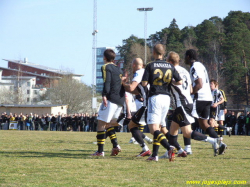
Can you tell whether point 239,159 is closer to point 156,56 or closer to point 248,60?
point 156,56

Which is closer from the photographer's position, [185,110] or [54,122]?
[185,110]

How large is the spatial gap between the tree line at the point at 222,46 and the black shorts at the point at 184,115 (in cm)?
4295

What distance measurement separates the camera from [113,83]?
8984 millimetres

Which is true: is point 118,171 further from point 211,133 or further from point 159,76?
point 211,133

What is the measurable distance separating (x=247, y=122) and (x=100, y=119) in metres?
21.3

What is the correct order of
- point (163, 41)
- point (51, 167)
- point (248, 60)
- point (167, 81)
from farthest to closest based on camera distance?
point (163, 41) < point (248, 60) < point (167, 81) < point (51, 167)

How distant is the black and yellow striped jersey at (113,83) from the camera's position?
883cm

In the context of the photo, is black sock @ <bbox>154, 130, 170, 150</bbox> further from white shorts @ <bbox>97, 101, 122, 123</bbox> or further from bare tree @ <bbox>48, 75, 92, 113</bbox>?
bare tree @ <bbox>48, 75, 92, 113</bbox>

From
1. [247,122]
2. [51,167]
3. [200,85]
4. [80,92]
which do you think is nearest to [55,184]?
[51,167]

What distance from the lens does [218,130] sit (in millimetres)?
15867

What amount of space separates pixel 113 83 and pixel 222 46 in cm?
4504

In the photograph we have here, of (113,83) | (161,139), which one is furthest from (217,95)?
(161,139)

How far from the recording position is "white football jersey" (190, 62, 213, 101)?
8.80 metres

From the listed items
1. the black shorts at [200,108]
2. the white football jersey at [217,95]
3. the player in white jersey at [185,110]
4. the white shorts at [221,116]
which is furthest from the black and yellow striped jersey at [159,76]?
the white shorts at [221,116]
